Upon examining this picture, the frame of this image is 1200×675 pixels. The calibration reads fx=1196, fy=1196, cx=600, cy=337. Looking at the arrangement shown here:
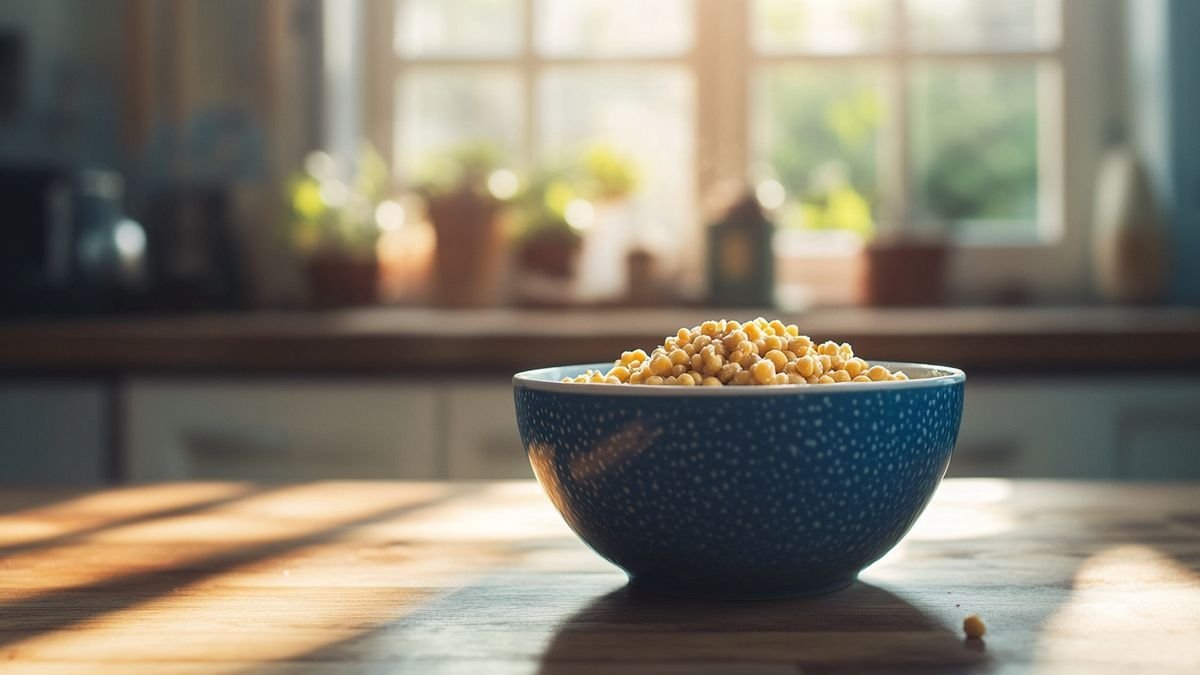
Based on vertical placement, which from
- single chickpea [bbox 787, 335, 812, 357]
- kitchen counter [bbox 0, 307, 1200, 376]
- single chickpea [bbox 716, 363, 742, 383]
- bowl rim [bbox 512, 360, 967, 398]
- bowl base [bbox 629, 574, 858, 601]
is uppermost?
Answer: single chickpea [bbox 787, 335, 812, 357]

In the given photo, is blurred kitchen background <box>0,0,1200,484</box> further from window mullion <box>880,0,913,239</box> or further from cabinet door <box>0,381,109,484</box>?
cabinet door <box>0,381,109,484</box>

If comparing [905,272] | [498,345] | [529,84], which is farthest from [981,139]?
[498,345]

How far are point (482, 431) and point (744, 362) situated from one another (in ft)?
3.66

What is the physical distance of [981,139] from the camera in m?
2.59

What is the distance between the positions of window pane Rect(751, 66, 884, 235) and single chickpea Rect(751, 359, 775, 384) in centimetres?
199

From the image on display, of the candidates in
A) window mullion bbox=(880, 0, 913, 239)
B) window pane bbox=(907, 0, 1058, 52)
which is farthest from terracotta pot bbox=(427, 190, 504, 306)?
window pane bbox=(907, 0, 1058, 52)

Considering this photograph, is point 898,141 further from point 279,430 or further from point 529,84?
point 279,430

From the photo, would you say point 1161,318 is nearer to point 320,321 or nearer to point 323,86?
point 320,321

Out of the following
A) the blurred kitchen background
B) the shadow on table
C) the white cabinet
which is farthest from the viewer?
the blurred kitchen background

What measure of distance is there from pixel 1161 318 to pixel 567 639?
5.28 feet

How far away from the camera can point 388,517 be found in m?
0.90

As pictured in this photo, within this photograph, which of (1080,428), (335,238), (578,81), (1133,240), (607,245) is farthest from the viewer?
(578,81)

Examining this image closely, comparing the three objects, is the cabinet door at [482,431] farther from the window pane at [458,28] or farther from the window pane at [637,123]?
the window pane at [458,28]

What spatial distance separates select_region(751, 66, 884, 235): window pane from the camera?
102 inches
